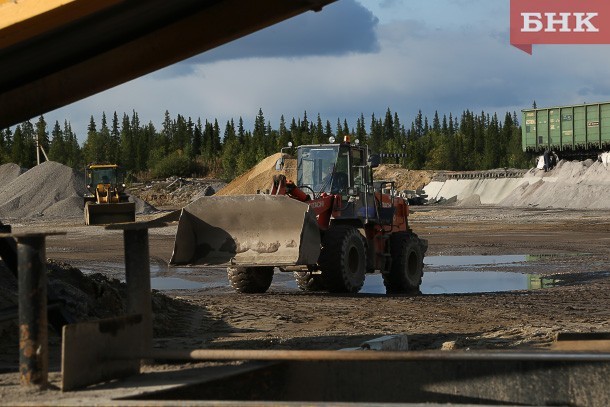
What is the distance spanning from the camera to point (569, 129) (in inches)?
2229

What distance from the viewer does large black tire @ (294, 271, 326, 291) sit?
49.7 ft

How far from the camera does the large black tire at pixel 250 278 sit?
15.0 meters

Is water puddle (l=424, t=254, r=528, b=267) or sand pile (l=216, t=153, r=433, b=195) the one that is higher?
sand pile (l=216, t=153, r=433, b=195)

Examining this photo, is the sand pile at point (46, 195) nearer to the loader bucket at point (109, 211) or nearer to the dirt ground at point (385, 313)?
the loader bucket at point (109, 211)

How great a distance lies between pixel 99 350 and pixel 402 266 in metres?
11.1

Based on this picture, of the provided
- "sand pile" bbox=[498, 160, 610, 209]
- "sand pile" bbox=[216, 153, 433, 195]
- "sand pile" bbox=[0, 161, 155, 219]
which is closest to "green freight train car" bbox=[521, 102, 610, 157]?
"sand pile" bbox=[498, 160, 610, 209]

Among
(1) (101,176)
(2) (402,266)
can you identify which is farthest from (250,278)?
(1) (101,176)

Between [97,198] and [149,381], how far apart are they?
40.6m

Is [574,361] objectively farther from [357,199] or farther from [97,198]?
[97,198]

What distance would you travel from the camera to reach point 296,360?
5.71 metres

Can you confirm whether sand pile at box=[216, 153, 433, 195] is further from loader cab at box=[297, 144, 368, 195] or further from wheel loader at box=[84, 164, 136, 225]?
loader cab at box=[297, 144, 368, 195]

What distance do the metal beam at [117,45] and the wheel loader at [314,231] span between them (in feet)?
17.3

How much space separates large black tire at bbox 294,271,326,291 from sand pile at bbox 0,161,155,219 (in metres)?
44.5

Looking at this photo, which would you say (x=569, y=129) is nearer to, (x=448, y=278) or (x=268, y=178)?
(x=268, y=178)
